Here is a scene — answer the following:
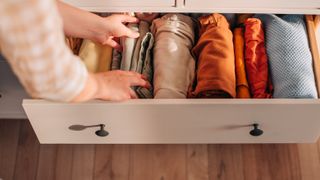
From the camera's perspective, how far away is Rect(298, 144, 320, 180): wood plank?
47.9 inches

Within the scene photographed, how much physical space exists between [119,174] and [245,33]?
0.48m

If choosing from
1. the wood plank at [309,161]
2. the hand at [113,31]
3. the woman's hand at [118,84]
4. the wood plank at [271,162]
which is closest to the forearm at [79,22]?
the hand at [113,31]

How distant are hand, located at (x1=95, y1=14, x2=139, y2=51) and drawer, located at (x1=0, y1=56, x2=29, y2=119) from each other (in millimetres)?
286

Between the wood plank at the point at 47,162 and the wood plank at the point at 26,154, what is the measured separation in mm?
12

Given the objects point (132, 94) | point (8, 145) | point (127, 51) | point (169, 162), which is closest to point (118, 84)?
point (132, 94)

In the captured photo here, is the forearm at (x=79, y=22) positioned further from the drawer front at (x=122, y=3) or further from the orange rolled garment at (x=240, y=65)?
the orange rolled garment at (x=240, y=65)

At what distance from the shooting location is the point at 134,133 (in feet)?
3.56

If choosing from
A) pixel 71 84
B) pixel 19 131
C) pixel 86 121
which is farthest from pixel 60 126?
pixel 71 84

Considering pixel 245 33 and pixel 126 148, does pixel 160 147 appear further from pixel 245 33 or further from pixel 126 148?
pixel 245 33

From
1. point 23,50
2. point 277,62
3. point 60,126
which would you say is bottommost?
point 23,50

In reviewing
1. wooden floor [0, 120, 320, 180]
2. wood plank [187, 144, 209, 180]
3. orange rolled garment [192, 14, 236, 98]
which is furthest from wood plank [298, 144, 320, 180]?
orange rolled garment [192, 14, 236, 98]

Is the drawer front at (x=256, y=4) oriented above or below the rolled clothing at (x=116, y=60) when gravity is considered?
above

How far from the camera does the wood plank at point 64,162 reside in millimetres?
1222

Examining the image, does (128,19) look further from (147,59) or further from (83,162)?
(83,162)
